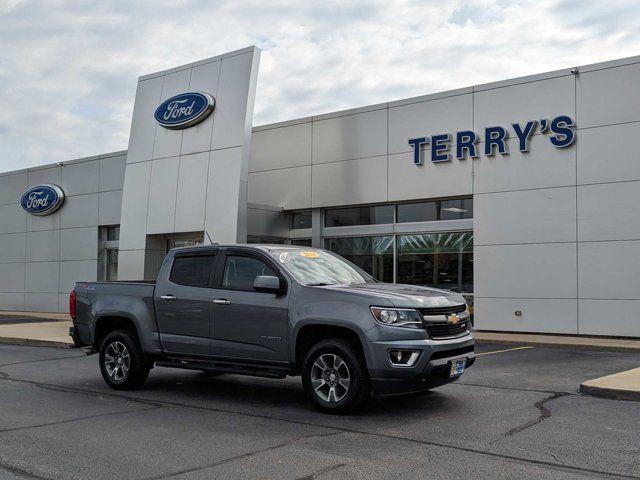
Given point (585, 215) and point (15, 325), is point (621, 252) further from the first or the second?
point (15, 325)

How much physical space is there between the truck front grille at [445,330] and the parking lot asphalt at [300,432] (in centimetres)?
87

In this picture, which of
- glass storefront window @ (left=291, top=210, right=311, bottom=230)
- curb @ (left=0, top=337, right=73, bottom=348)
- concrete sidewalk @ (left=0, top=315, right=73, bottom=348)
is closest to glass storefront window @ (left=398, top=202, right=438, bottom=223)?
glass storefront window @ (left=291, top=210, right=311, bottom=230)

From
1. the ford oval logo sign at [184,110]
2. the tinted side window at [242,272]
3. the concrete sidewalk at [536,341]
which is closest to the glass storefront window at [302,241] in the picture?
the ford oval logo sign at [184,110]

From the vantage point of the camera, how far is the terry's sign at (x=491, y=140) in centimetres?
1719

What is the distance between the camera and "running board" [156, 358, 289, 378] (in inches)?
322

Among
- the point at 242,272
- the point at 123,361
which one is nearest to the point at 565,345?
the point at 242,272

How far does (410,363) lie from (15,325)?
687 inches

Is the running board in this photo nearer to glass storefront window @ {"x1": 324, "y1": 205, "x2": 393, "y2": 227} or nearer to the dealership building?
the dealership building

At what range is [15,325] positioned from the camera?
21328 mm

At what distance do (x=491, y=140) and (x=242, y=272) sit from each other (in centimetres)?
1140

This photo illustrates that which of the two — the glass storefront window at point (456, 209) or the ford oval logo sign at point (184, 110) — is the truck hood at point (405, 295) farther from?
the ford oval logo sign at point (184, 110)

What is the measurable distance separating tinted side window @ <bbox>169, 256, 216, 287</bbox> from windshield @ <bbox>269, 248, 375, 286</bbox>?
3.29 ft

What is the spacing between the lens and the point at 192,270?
9.30 meters

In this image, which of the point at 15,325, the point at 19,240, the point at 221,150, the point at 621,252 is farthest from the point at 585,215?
the point at 19,240
